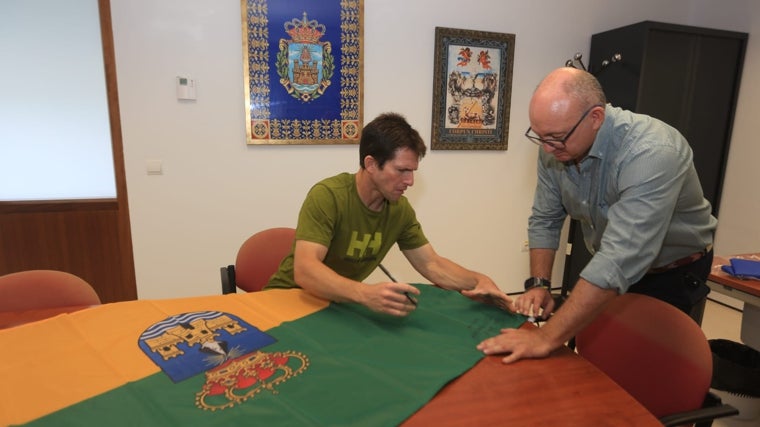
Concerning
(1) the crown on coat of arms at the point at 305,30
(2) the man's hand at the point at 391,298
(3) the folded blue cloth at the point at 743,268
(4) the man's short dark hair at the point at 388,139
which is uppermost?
(1) the crown on coat of arms at the point at 305,30

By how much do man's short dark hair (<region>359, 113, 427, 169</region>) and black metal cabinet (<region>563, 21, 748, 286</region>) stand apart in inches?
88.2

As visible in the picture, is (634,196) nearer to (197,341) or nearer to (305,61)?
(197,341)

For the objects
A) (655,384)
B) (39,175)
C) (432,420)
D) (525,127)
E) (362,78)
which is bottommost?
(655,384)

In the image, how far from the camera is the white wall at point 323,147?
2705mm

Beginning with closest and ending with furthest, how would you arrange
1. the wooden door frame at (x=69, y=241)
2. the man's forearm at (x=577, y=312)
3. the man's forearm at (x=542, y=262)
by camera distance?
the man's forearm at (x=577, y=312)
the man's forearm at (x=542, y=262)
the wooden door frame at (x=69, y=241)

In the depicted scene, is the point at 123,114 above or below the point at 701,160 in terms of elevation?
above

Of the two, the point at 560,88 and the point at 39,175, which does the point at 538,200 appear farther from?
the point at 39,175

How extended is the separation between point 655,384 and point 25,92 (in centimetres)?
379

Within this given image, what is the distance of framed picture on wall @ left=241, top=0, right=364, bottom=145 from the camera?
9.20ft

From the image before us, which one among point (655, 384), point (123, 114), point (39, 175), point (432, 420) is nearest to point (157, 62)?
point (123, 114)

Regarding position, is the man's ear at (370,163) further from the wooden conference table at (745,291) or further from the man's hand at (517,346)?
the wooden conference table at (745,291)

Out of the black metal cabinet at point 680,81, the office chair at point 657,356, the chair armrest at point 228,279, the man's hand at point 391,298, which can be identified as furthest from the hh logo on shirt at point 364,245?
the black metal cabinet at point 680,81

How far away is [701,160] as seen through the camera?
354cm

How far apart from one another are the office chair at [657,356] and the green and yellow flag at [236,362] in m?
0.30
